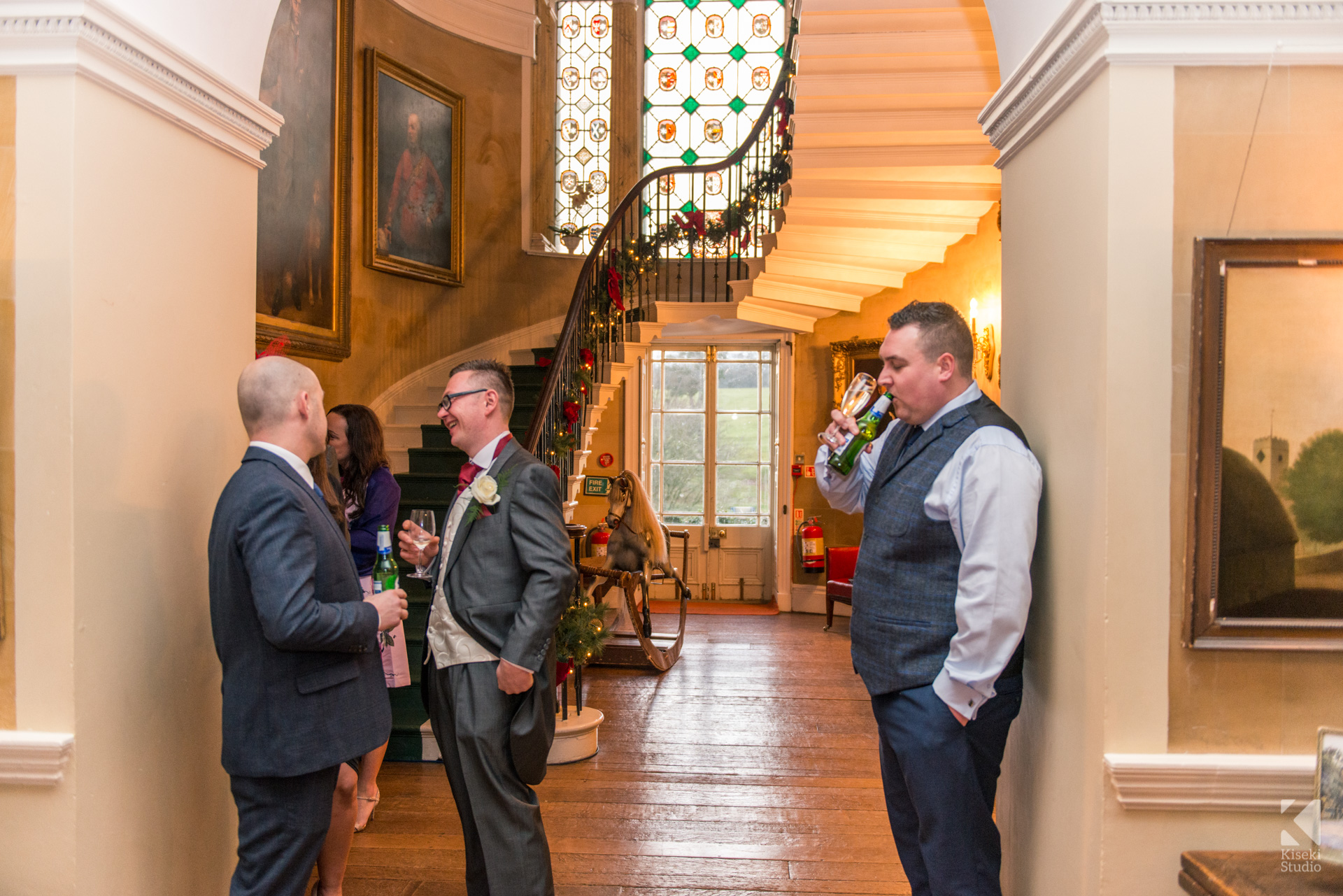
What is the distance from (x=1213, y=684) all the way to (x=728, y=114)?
837 cm

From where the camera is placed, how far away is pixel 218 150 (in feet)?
7.98

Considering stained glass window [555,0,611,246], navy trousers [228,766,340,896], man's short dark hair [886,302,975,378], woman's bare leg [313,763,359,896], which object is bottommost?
woman's bare leg [313,763,359,896]

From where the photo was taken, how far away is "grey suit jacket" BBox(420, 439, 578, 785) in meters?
2.41

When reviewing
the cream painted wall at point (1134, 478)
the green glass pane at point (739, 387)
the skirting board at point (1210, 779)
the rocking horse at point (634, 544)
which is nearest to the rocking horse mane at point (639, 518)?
the rocking horse at point (634, 544)

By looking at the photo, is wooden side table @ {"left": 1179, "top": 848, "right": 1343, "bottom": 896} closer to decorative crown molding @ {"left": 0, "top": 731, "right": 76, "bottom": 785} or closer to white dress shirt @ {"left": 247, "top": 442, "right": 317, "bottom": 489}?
white dress shirt @ {"left": 247, "top": 442, "right": 317, "bottom": 489}

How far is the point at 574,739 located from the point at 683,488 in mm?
5107

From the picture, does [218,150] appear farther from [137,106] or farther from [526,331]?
[526,331]

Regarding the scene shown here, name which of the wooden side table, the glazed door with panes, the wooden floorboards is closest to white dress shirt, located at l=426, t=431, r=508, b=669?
the wooden floorboards

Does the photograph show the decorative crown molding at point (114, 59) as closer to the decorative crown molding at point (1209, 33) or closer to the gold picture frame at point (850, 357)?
the decorative crown molding at point (1209, 33)

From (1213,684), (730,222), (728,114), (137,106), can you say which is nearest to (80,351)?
(137,106)

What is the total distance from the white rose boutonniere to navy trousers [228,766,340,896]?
743 millimetres

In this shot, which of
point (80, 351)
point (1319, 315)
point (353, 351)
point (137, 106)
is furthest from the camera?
point (353, 351)

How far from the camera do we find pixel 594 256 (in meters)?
7.03

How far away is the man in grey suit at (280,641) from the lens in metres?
1.97
